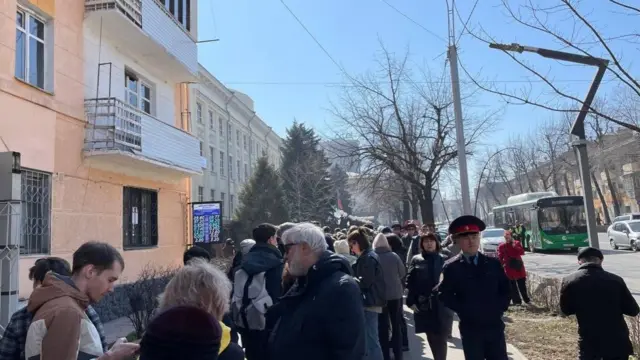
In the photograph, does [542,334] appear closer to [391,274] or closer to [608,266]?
[391,274]

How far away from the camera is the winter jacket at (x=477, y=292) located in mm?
4121

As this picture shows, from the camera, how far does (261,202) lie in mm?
36219

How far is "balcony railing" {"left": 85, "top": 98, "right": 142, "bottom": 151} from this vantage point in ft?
35.4

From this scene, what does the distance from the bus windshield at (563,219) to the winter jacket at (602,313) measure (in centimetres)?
2449

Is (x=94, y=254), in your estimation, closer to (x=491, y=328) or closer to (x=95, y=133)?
(x=491, y=328)

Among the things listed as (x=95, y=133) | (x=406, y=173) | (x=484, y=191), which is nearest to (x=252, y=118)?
(x=406, y=173)

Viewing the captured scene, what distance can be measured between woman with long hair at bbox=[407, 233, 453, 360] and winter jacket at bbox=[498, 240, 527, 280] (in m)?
4.50

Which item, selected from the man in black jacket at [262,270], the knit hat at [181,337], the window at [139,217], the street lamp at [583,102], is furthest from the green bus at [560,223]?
the knit hat at [181,337]

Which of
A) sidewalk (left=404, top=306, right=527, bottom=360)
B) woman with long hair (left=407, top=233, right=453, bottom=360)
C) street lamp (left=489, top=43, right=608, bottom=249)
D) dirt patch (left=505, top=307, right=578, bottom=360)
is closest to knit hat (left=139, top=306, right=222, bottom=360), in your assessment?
woman with long hair (left=407, top=233, right=453, bottom=360)

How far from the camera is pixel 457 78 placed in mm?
11336

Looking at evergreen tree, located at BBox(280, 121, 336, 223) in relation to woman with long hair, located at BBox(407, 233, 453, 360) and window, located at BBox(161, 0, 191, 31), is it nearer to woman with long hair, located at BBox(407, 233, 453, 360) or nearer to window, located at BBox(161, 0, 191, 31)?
window, located at BBox(161, 0, 191, 31)

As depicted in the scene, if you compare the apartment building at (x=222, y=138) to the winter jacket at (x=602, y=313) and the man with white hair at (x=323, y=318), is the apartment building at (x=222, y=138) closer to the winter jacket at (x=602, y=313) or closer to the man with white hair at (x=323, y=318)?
the winter jacket at (x=602, y=313)

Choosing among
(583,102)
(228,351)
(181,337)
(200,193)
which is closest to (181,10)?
(583,102)

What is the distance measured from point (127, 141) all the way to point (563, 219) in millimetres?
23976
